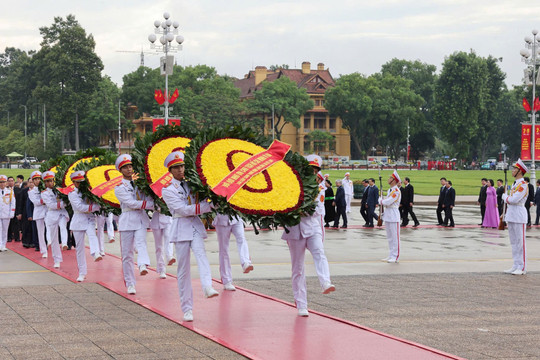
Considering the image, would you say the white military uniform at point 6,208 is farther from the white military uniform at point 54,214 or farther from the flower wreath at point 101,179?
the flower wreath at point 101,179

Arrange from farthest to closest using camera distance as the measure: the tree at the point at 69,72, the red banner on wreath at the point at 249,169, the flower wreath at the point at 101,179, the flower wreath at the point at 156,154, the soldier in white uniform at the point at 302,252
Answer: the tree at the point at 69,72, the flower wreath at the point at 101,179, the flower wreath at the point at 156,154, the soldier in white uniform at the point at 302,252, the red banner on wreath at the point at 249,169

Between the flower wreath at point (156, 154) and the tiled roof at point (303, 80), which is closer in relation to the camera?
the flower wreath at point (156, 154)

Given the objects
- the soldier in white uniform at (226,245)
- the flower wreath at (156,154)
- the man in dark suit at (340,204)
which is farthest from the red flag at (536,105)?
the flower wreath at (156,154)

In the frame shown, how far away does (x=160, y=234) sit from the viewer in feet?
44.0

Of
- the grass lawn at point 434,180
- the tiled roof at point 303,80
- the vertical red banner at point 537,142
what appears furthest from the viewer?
the tiled roof at point 303,80

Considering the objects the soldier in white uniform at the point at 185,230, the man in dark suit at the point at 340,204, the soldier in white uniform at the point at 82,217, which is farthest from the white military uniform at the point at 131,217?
the man in dark suit at the point at 340,204

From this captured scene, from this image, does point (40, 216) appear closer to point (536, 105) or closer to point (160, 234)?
point (160, 234)

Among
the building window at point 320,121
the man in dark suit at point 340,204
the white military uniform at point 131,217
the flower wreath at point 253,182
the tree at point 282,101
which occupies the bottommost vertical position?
the man in dark suit at point 340,204

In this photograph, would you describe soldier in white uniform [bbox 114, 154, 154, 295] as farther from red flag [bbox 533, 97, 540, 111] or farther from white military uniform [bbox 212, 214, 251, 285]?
red flag [bbox 533, 97, 540, 111]

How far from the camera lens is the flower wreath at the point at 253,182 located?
346 inches

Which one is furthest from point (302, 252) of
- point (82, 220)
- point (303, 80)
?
point (303, 80)

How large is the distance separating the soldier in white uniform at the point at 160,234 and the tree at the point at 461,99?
3482 inches

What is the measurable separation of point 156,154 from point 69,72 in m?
81.9

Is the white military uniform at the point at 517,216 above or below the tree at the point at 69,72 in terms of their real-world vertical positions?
below
